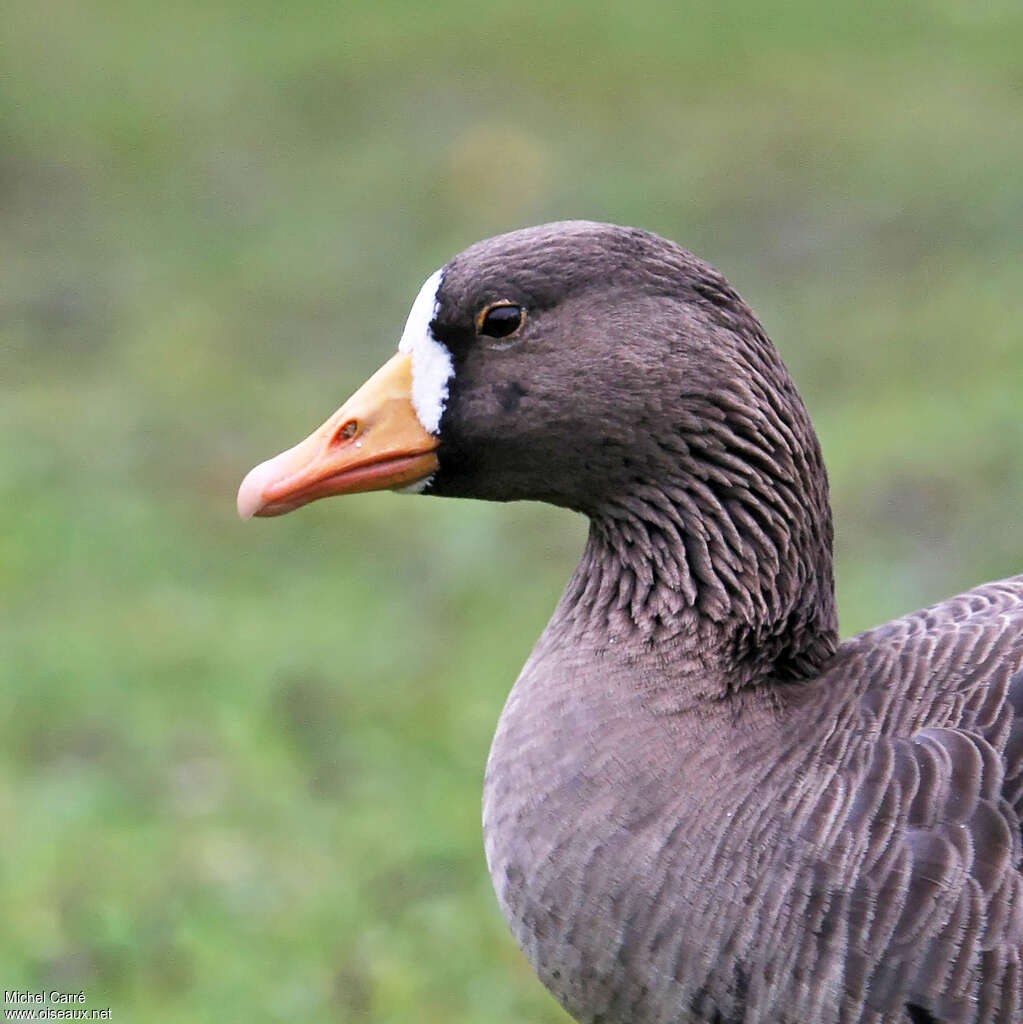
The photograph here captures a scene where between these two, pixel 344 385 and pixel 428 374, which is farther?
pixel 344 385

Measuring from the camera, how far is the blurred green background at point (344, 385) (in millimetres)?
5547

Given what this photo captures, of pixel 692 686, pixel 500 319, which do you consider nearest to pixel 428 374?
pixel 500 319

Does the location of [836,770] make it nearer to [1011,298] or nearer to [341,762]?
[341,762]

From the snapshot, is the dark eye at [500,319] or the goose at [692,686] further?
the dark eye at [500,319]

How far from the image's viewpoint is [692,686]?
3.43 m

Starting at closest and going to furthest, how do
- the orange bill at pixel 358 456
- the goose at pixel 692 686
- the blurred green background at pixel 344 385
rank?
the goose at pixel 692 686, the orange bill at pixel 358 456, the blurred green background at pixel 344 385

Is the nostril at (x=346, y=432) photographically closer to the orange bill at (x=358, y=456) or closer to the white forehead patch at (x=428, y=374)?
the orange bill at (x=358, y=456)

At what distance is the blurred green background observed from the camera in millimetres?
5547

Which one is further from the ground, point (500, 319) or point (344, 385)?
point (344, 385)

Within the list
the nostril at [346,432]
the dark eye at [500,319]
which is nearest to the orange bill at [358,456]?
the nostril at [346,432]

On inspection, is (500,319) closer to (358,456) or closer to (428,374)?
(428,374)

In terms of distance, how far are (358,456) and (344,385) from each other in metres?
7.09

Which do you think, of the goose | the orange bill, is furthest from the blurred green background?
the orange bill

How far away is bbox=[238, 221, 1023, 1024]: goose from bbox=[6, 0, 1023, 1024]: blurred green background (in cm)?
171
